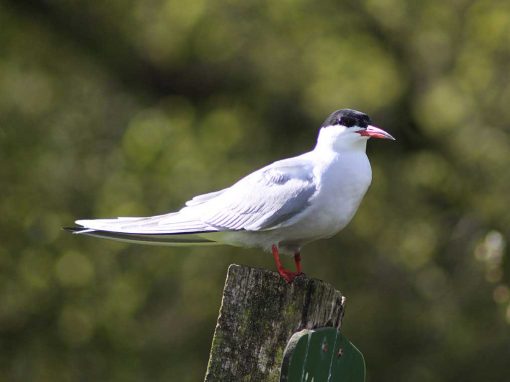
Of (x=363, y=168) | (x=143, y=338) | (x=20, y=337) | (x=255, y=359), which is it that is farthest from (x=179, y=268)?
(x=255, y=359)

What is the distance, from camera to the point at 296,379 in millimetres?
2639

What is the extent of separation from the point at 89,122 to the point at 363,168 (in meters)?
5.71

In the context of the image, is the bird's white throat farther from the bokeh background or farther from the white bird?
the bokeh background

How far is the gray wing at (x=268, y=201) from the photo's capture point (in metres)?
4.05

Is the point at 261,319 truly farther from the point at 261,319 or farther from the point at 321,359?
the point at 321,359

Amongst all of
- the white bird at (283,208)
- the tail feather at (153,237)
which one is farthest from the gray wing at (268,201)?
the tail feather at (153,237)

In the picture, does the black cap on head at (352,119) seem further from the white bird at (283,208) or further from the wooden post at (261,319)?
the wooden post at (261,319)

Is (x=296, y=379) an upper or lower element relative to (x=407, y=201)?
lower

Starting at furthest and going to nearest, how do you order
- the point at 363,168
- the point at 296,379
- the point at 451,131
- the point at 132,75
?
the point at 132,75, the point at 451,131, the point at 363,168, the point at 296,379

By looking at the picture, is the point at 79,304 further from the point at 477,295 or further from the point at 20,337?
the point at 477,295

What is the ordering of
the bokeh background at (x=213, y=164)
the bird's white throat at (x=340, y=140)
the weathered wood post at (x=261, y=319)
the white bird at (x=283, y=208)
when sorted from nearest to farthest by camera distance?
1. the weathered wood post at (x=261, y=319)
2. the white bird at (x=283, y=208)
3. the bird's white throat at (x=340, y=140)
4. the bokeh background at (x=213, y=164)

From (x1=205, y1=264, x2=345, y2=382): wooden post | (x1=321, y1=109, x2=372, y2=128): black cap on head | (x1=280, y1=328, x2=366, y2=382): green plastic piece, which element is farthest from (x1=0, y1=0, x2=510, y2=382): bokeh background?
(x1=280, y1=328, x2=366, y2=382): green plastic piece

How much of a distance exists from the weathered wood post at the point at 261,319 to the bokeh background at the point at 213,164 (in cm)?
594

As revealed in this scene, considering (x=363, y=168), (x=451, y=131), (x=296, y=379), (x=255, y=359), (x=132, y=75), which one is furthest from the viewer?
(x=132, y=75)
